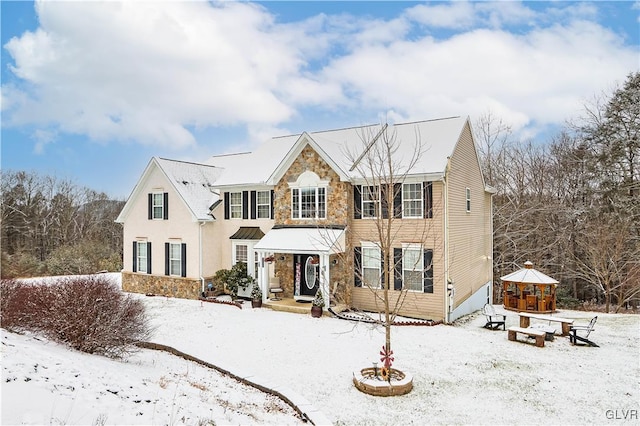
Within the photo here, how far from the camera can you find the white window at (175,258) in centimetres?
1984

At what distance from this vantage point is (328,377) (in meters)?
8.98

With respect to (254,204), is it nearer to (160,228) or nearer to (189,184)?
(189,184)

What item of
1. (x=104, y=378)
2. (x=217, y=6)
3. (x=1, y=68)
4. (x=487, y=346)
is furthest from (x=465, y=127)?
(x=1, y=68)

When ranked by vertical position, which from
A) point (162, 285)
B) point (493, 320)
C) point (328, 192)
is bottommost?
point (493, 320)

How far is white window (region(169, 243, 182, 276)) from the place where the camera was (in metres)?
19.8

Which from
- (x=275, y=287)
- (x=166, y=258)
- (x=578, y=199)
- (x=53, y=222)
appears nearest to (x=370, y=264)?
(x=275, y=287)

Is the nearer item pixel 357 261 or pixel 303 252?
pixel 303 252

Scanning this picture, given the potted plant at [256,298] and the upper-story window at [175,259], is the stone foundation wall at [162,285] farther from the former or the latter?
the potted plant at [256,298]

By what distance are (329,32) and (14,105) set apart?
14986 mm

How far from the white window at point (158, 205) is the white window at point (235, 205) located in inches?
142

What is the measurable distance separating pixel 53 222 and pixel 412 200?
38984 mm

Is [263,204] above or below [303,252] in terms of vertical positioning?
above

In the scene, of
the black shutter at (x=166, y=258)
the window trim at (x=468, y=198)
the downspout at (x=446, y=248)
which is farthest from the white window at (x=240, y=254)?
the window trim at (x=468, y=198)

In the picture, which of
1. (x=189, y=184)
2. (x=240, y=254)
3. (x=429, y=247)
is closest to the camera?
(x=429, y=247)
